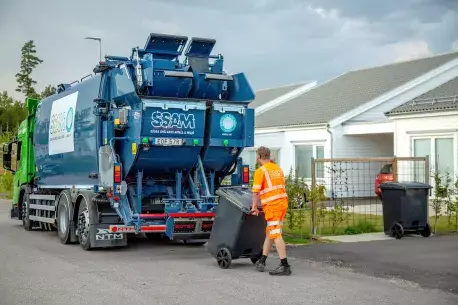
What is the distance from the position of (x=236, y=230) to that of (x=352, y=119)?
60.2 ft

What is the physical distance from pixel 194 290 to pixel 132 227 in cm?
342

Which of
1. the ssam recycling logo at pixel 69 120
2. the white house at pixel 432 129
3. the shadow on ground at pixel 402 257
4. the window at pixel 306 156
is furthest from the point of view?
the window at pixel 306 156

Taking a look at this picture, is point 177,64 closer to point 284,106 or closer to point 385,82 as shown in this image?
point 385,82

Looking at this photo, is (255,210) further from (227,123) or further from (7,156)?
(7,156)

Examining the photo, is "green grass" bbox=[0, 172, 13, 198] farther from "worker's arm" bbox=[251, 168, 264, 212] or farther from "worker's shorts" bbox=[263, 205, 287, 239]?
"worker's shorts" bbox=[263, 205, 287, 239]

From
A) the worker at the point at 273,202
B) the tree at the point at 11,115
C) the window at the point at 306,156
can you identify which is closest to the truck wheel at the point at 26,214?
the worker at the point at 273,202

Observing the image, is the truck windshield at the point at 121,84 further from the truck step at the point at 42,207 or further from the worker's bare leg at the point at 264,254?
the truck step at the point at 42,207

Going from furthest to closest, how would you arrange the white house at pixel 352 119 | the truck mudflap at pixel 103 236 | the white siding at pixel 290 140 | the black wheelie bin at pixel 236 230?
1. the white siding at pixel 290 140
2. the white house at pixel 352 119
3. the truck mudflap at pixel 103 236
4. the black wheelie bin at pixel 236 230

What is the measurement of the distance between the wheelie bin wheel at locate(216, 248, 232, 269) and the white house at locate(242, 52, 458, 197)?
15.2 metres

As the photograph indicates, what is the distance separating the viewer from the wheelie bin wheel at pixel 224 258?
10195mm

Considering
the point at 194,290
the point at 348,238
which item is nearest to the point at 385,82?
the point at 348,238

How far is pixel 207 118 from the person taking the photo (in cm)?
1244

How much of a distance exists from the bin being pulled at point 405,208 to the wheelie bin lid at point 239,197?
4.24 metres

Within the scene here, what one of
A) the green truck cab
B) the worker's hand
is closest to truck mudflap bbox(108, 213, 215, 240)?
the worker's hand
